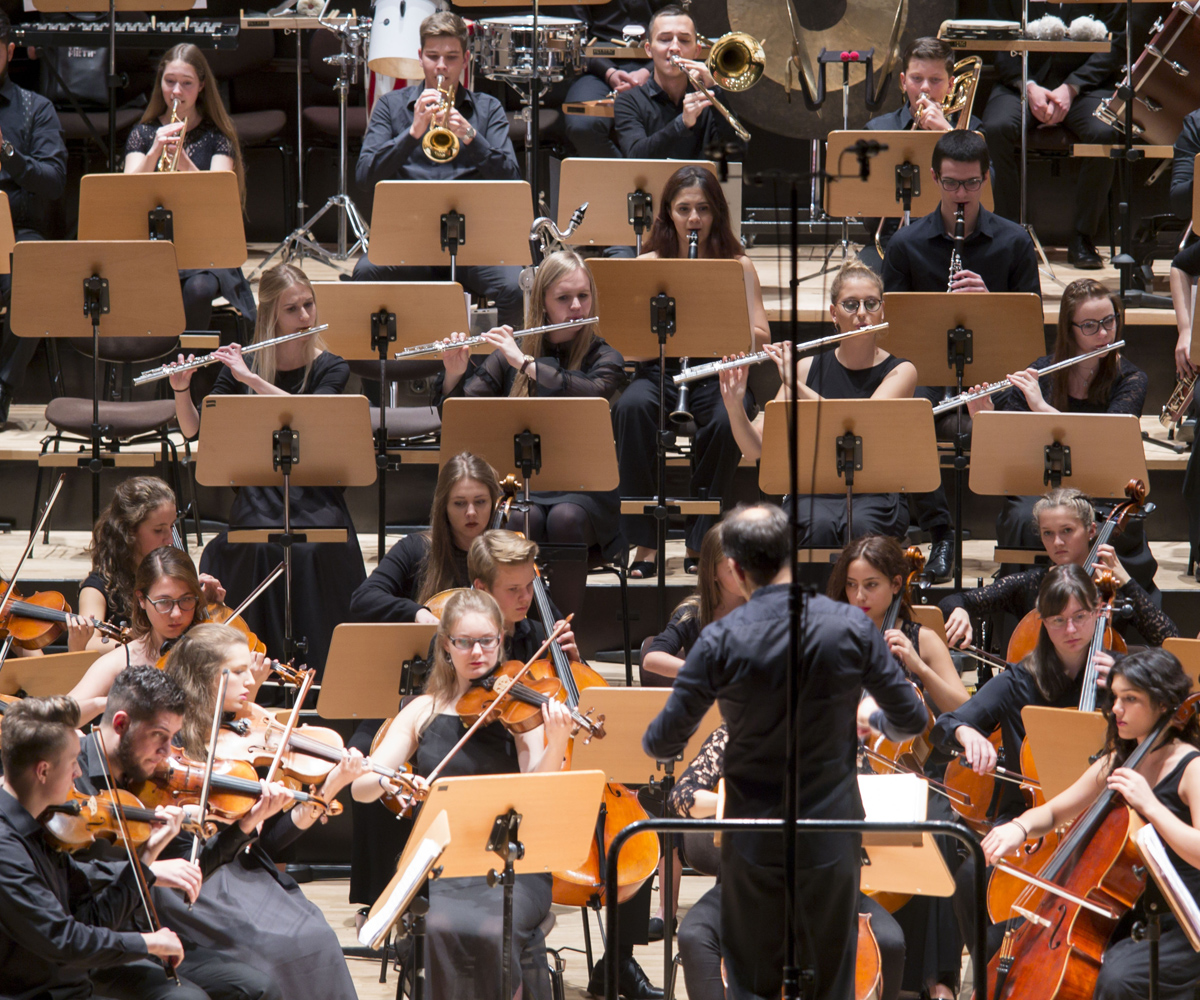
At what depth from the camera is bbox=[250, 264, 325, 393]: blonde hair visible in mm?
4219

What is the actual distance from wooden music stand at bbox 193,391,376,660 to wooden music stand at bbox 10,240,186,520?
53 cm

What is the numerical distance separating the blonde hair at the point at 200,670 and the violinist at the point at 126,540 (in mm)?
563

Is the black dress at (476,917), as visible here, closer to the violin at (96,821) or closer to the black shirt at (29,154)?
the violin at (96,821)

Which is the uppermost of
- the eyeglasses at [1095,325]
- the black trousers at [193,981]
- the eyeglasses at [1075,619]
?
the eyeglasses at [1095,325]

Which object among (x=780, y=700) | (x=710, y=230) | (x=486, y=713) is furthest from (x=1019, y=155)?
(x=780, y=700)

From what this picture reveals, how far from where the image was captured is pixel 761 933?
2469 millimetres

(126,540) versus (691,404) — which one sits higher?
(691,404)

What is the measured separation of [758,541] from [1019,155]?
432cm

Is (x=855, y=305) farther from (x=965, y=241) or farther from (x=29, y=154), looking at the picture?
(x=29, y=154)

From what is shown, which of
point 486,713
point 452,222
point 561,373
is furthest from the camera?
point 452,222

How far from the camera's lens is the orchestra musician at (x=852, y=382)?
414 cm

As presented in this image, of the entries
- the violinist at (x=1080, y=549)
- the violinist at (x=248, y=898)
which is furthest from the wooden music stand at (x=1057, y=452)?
the violinist at (x=248, y=898)

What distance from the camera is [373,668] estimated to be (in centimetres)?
346

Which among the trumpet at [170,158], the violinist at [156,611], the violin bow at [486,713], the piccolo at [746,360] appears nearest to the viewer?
the violin bow at [486,713]
